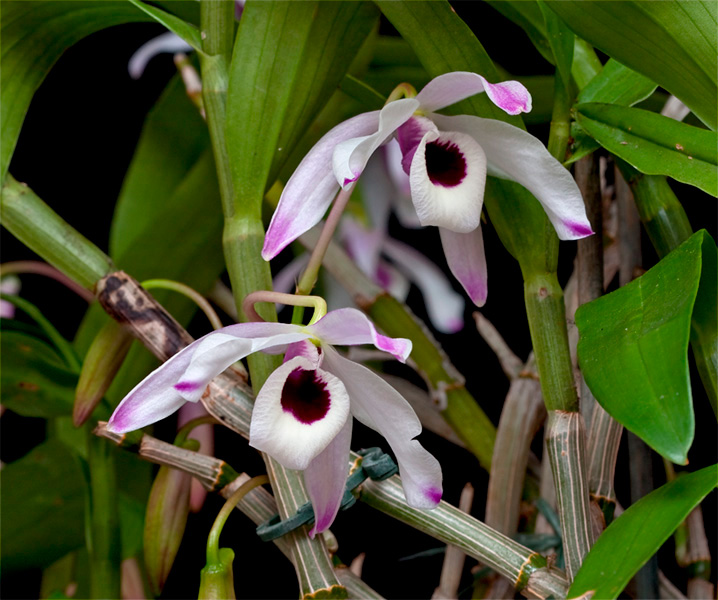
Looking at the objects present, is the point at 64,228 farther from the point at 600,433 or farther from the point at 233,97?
the point at 600,433

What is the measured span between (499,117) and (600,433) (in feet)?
0.89

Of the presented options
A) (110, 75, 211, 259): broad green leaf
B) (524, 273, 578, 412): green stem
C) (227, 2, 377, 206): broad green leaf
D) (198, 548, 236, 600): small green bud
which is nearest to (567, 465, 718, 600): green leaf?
(524, 273, 578, 412): green stem

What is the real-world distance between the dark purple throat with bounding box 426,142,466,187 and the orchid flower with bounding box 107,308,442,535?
0.42ft

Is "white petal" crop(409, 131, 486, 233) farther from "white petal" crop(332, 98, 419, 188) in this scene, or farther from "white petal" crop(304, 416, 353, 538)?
"white petal" crop(304, 416, 353, 538)

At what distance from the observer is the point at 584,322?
432mm

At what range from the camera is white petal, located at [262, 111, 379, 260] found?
44cm

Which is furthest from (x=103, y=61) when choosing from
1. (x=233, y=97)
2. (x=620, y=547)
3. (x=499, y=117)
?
(x=620, y=547)

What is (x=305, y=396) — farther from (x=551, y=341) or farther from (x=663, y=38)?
(x=663, y=38)

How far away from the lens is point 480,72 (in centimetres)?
51

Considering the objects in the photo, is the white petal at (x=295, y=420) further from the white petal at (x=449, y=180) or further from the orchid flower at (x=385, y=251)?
the orchid flower at (x=385, y=251)

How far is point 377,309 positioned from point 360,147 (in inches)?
17.3

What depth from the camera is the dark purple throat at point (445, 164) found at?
1.47 feet

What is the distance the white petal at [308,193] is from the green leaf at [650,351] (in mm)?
185

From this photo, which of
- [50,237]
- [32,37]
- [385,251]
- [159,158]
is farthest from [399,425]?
[159,158]
